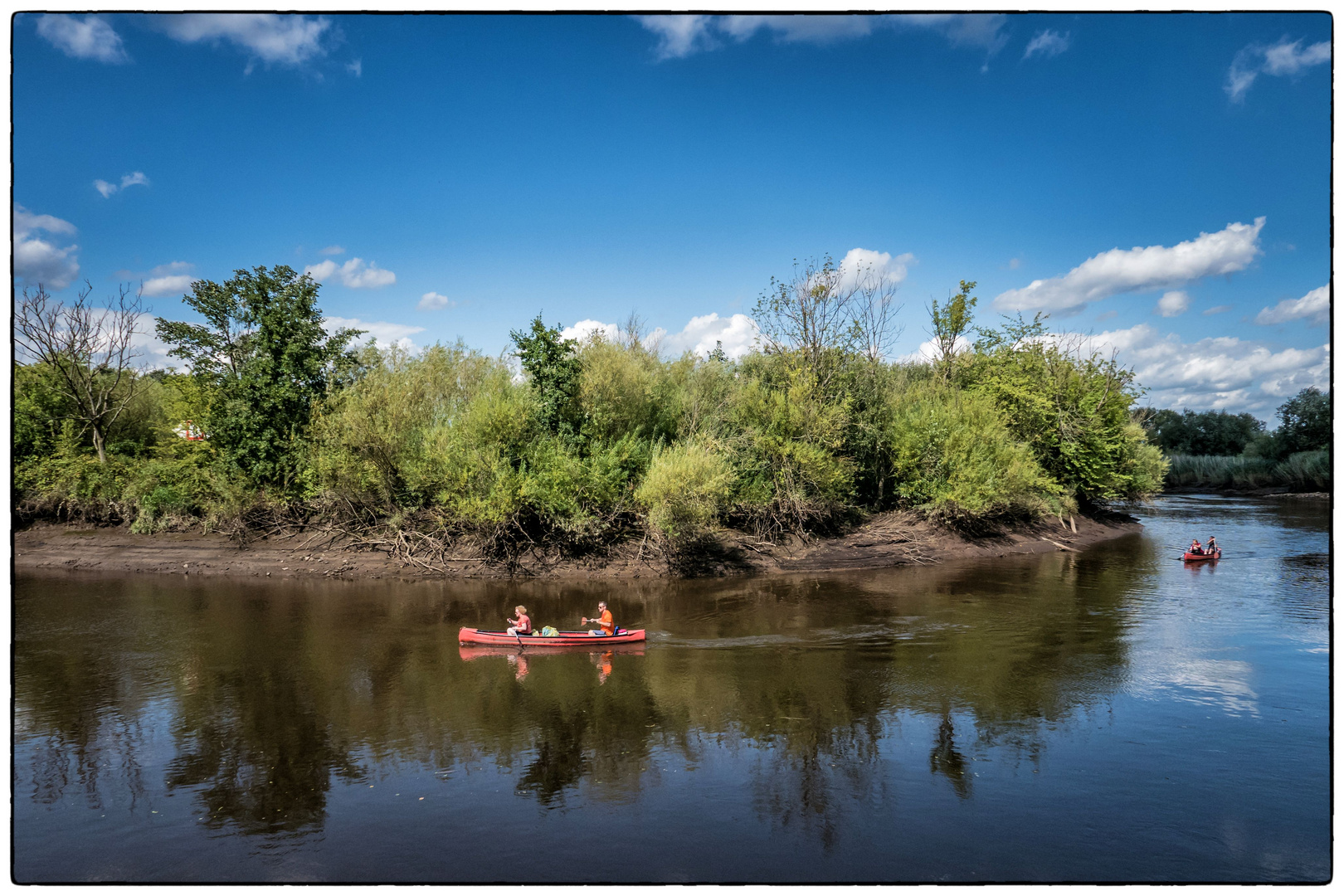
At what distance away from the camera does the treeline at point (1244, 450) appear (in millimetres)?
63281

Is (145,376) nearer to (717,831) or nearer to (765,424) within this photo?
(765,424)

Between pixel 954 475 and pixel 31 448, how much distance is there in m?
51.6

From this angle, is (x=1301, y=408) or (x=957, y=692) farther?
(x=1301, y=408)

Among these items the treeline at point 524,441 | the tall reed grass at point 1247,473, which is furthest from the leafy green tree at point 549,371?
the tall reed grass at point 1247,473

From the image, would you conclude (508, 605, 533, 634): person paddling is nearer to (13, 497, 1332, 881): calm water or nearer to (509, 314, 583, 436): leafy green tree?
(13, 497, 1332, 881): calm water

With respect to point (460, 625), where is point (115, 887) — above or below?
above

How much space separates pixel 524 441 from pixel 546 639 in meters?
13.9

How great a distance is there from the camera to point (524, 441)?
3441cm

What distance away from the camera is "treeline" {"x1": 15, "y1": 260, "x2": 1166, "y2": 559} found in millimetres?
33750

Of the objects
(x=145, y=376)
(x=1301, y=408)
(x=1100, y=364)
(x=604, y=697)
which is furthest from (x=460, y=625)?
(x=1301, y=408)

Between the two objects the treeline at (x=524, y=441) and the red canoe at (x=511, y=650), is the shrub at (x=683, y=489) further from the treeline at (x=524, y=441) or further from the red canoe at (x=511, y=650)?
the red canoe at (x=511, y=650)

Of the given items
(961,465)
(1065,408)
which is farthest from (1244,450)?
(961,465)

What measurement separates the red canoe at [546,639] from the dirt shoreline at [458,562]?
11.3 metres

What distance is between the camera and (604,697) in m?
18.0
